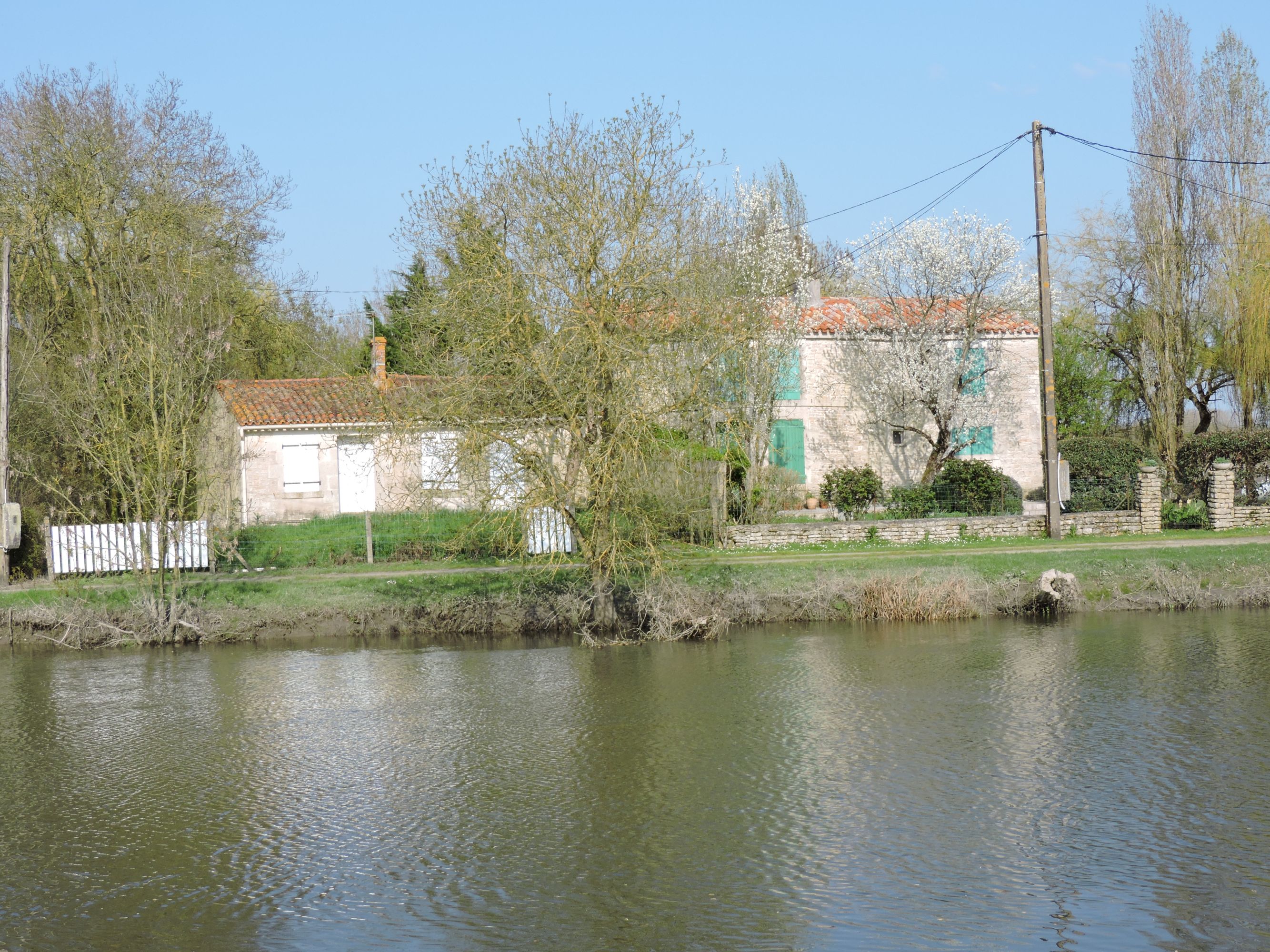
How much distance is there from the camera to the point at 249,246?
103 ft

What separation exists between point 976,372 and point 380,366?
17.4 metres

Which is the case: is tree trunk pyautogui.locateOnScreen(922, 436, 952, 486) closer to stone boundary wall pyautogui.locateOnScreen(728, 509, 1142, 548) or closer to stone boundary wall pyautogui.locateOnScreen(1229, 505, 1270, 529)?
stone boundary wall pyautogui.locateOnScreen(728, 509, 1142, 548)

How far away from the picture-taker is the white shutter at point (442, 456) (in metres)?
17.2

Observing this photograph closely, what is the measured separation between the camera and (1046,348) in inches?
917

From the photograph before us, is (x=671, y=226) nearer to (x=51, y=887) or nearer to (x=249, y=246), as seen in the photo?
(x=51, y=887)

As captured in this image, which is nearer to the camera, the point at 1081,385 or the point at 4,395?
the point at 4,395

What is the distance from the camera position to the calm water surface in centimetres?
737

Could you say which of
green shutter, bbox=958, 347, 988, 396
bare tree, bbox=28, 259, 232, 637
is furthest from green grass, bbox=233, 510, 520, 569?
green shutter, bbox=958, 347, 988, 396

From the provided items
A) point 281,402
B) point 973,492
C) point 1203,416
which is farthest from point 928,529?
point 281,402

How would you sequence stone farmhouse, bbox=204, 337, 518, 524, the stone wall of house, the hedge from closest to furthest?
the hedge
stone farmhouse, bbox=204, 337, 518, 524
the stone wall of house

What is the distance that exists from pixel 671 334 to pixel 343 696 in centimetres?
658

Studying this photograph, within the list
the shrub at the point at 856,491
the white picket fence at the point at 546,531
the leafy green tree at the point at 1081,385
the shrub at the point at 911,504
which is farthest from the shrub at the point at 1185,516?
the white picket fence at the point at 546,531

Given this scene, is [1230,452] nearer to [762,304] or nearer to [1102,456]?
[1102,456]

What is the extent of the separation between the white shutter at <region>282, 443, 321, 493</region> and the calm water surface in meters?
14.3
